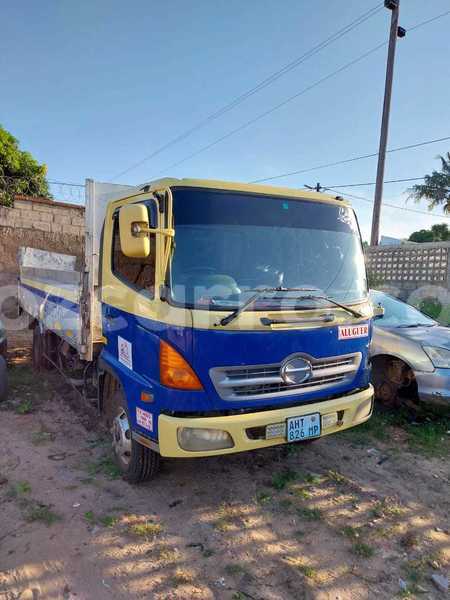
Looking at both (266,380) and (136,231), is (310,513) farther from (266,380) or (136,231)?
(136,231)

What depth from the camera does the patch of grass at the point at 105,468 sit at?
3374 millimetres

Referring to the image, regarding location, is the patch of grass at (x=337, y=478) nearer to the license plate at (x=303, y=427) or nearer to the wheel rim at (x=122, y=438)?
the license plate at (x=303, y=427)

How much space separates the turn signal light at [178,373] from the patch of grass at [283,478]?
130cm

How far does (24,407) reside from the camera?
481cm

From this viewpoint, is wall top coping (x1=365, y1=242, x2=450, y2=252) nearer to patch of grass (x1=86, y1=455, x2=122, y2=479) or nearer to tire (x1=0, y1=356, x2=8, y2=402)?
patch of grass (x1=86, y1=455, x2=122, y2=479)

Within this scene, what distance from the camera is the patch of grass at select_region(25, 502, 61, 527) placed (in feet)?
9.02


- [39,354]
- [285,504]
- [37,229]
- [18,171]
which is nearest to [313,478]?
[285,504]

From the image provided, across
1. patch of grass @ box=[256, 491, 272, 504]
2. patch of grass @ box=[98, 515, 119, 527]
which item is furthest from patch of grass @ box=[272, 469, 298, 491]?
patch of grass @ box=[98, 515, 119, 527]

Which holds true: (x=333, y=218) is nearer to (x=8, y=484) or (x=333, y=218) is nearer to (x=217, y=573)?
(x=217, y=573)

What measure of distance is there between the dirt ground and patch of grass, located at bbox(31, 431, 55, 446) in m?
0.02

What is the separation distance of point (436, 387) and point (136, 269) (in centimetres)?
347

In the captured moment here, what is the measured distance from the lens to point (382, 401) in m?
5.16

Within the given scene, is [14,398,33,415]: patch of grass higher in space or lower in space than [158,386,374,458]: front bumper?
lower

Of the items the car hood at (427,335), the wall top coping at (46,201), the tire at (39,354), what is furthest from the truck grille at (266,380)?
the wall top coping at (46,201)
